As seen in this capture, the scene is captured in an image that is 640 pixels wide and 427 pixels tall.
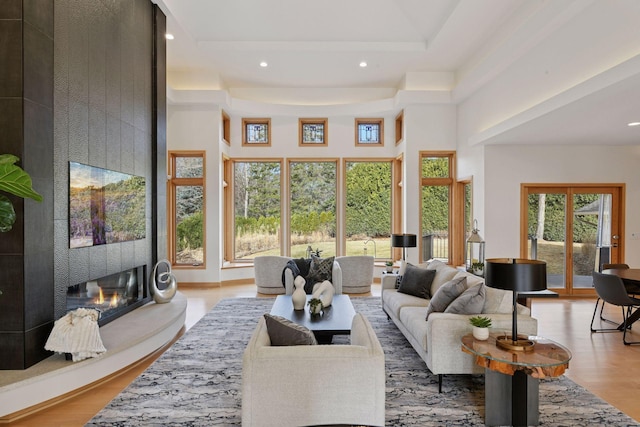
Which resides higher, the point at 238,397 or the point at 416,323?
the point at 416,323

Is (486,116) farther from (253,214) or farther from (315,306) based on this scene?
(253,214)

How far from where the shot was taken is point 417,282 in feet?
16.7

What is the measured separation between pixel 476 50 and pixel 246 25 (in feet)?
13.8

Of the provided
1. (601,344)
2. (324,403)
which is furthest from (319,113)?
(324,403)

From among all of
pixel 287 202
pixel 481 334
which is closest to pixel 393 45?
pixel 287 202

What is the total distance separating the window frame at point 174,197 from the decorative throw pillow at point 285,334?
602 centimetres

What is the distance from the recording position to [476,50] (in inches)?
280

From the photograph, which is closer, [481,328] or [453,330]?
[481,328]

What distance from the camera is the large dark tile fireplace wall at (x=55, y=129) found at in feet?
10.2

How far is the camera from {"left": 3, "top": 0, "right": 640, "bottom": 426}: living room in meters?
4.29

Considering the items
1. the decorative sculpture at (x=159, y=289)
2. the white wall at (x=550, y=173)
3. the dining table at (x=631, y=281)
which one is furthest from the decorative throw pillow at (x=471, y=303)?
the white wall at (x=550, y=173)

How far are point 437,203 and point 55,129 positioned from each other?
7269 mm

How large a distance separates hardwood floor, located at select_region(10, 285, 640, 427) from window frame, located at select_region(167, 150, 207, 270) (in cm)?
181

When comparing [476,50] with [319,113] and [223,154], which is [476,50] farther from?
[223,154]
